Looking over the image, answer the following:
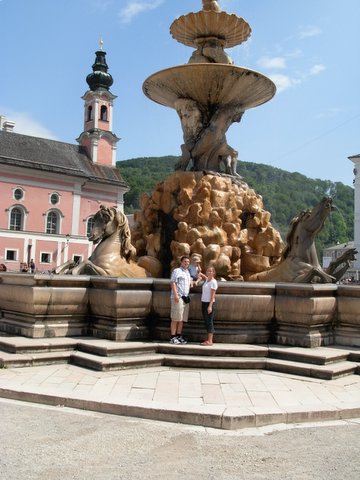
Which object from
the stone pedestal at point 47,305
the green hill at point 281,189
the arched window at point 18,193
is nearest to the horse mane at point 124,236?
the stone pedestal at point 47,305

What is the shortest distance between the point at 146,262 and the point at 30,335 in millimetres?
4210

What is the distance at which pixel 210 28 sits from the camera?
13.8 m

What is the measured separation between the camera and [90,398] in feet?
18.5

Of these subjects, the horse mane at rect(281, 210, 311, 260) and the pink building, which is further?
the pink building

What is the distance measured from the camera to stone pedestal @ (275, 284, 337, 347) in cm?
816

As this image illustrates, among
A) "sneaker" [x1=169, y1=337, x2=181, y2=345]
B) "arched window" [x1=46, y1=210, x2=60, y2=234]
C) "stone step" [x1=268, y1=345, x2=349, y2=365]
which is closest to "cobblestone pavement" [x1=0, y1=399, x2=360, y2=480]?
"stone step" [x1=268, y1=345, x2=349, y2=365]

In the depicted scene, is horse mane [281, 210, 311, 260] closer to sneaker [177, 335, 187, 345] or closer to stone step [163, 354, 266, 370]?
sneaker [177, 335, 187, 345]

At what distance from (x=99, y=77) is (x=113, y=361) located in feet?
238

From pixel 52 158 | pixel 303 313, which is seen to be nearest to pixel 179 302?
pixel 303 313

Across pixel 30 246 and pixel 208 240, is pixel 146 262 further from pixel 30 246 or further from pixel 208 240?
pixel 30 246

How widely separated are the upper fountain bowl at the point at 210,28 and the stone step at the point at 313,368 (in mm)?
9194

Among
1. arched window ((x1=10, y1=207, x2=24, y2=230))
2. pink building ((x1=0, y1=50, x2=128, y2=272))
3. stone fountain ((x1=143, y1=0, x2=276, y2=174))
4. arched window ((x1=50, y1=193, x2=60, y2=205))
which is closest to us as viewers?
stone fountain ((x1=143, y1=0, x2=276, y2=174))

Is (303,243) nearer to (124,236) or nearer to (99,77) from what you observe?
(124,236)

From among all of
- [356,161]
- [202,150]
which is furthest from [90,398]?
[356,161]
